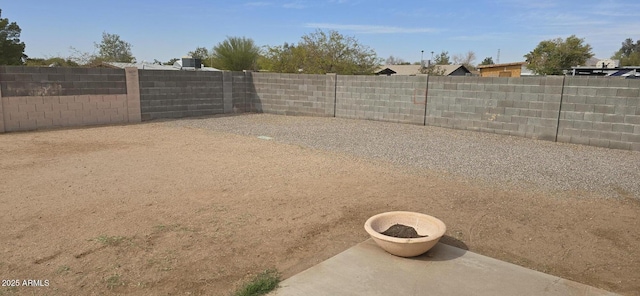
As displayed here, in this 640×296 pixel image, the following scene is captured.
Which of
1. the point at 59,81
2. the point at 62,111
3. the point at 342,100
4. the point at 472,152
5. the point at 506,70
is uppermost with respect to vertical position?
the point at 506,70

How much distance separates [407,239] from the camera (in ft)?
12.1

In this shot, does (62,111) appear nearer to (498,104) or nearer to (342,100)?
(342,100)

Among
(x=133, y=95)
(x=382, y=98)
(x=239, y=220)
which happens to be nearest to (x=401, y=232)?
(x=239, y=220)

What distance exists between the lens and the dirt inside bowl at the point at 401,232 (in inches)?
157

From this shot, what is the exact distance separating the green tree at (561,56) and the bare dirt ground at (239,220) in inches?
1336

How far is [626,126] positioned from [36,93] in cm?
1506

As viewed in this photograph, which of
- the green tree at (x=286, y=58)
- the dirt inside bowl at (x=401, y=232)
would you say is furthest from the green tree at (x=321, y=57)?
the dirt inside bowl at (x=401, y=232)

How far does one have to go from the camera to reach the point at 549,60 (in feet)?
119

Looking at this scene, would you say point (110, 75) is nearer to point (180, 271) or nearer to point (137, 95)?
point (137, 95)

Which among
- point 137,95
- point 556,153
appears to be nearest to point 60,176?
point 137,95

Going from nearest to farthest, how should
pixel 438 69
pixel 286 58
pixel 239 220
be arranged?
pixel 239 220
pixel 286 58
pixel 438 69

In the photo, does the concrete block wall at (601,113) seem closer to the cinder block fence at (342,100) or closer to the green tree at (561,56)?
the cinder block fence at (342,100)

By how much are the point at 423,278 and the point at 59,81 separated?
41.3 ft

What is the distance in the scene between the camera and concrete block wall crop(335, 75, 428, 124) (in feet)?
44.9
